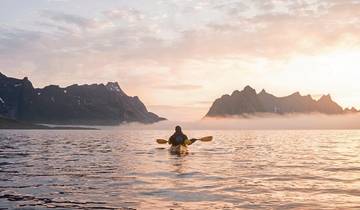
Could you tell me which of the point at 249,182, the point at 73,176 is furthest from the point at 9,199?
the point at 249,182

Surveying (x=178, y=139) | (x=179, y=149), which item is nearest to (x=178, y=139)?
(x=178, y=139)

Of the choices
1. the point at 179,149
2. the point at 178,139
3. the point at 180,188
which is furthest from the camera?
the point at 178,139

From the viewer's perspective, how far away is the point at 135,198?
18438 mm

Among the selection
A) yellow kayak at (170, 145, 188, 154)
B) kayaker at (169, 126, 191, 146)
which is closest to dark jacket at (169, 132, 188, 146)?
kayaker at (169, 126, 191, 146)

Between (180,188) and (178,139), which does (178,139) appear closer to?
(178,139)

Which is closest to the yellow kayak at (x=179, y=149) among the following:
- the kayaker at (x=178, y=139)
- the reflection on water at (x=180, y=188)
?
the kayaker at (x=178, y=139)

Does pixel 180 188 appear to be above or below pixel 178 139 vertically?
below

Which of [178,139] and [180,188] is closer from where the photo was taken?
[180,188]

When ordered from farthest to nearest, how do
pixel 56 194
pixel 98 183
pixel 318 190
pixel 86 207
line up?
1. pixel 98 183
2. pixel 318 190
3. pixel 56 194
4. pixel 86 207

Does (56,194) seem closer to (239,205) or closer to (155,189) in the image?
(155,189)

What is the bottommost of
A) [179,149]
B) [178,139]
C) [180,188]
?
[180,188]

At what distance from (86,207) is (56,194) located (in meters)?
3.72

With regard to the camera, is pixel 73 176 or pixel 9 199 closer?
pixel 9 199

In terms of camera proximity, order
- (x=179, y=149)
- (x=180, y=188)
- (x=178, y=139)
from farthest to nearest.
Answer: (x=178, y=139) < (x=179, y=149) < (x=180, y=188)
